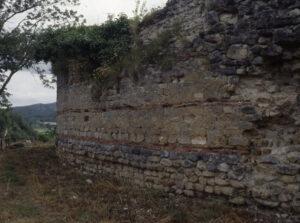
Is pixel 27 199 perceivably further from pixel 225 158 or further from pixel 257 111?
pixel 257 111

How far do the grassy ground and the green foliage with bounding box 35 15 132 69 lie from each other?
9.76ft

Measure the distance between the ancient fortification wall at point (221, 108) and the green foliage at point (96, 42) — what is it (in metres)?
1.07

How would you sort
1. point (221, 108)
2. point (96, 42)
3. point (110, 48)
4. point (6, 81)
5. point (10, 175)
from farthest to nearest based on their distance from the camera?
point (6, 81)
point (10, 175)
point (96, 42)
point (110, 48)
point (221, 108)

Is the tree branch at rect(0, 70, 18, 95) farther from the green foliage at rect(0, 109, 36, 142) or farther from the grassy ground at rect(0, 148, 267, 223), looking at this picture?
the green foliage at rect(0, 109, 36, 142)

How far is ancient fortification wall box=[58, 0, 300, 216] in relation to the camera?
6.97m

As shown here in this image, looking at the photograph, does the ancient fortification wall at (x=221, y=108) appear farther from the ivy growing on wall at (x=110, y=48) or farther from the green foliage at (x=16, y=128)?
the green foliage at (x=16, y=128)

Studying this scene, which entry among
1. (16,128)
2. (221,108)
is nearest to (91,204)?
(221,108)

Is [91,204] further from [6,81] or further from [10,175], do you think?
[6,81]

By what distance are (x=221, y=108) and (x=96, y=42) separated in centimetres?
511

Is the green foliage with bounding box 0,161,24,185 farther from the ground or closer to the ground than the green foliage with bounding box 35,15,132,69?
closer to the ground

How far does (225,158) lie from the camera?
25.2 feet

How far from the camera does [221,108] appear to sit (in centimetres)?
782

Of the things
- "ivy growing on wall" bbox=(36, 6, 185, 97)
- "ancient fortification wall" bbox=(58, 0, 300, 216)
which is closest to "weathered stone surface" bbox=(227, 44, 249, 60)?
"ancient fortification wall" bbox=(58, 0, 300, 216)

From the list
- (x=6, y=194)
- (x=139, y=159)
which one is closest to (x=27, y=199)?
(x=6, y=194)
